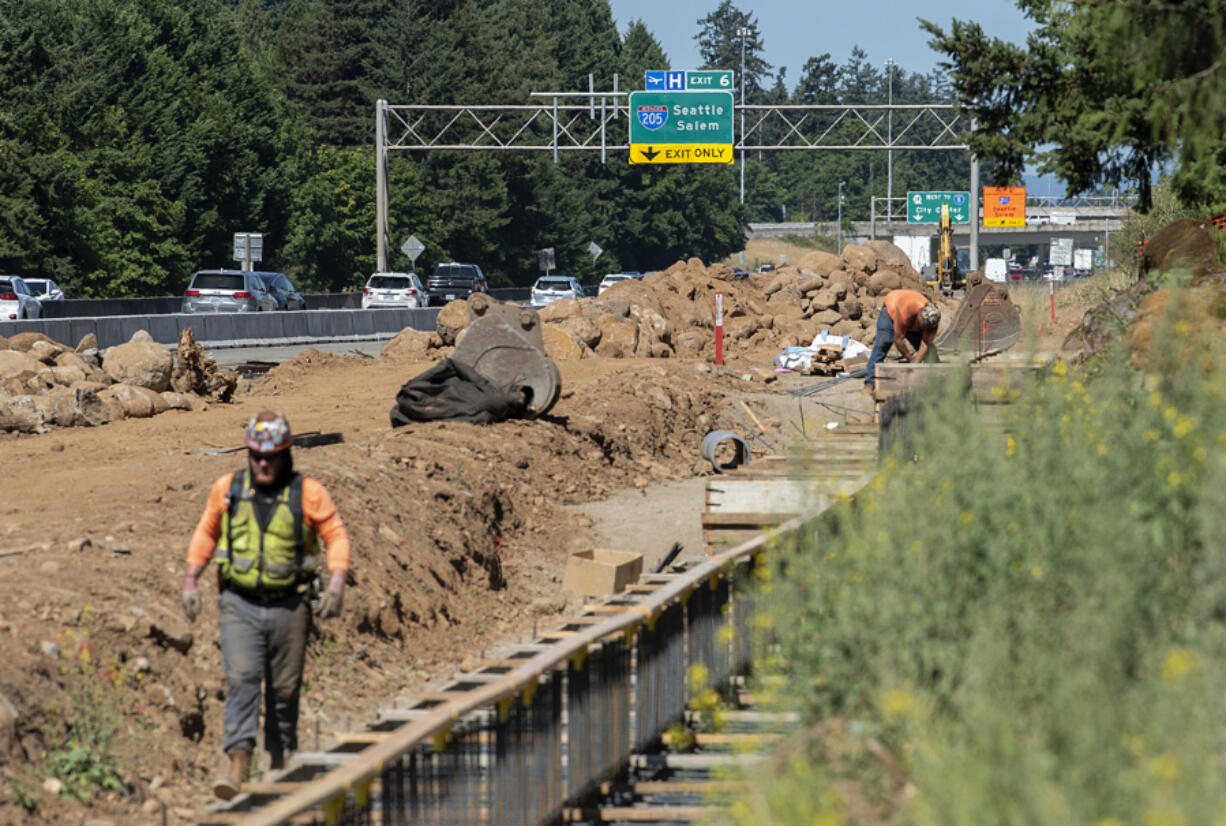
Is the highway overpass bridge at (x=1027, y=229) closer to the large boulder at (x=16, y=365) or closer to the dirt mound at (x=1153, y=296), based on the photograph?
the dirt mound at (x=1153, y=296)

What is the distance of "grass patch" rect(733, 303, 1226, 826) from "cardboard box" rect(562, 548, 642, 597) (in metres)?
4.60

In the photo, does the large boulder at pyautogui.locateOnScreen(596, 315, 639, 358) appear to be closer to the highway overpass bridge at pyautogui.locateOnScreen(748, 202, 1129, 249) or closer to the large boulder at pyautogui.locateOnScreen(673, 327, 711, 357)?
the large boulder at pyautogui.locateOnScreen(673, 327, 711, 357)

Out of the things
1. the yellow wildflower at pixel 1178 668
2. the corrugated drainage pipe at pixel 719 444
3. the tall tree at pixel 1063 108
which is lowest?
the corrugated drainage pipe at pixel 719 444

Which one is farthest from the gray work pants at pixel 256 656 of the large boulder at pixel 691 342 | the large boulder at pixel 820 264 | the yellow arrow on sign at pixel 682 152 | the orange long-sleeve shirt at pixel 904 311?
the yellow arrow on sign at pixel 682 152

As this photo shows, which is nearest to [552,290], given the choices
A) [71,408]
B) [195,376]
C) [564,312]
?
[564,312]

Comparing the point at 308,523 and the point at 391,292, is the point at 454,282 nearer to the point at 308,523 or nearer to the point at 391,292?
the point at 391,292

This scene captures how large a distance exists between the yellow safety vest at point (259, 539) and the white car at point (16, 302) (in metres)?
31.6

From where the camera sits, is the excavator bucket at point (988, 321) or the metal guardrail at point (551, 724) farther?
the excavator bucket at point (988, 321)

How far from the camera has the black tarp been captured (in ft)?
60.7

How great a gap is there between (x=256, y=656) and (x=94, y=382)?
14.0m

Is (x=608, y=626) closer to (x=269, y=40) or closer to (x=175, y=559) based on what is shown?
(x=175, y=559)

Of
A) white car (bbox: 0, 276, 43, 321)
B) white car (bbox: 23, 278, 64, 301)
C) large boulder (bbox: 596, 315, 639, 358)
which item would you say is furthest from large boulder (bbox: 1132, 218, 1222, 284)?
white car (bbox: 23, 278, 64, 301)

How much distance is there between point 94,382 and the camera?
20.9 meters

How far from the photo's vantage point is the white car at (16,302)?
3747 centimetres
